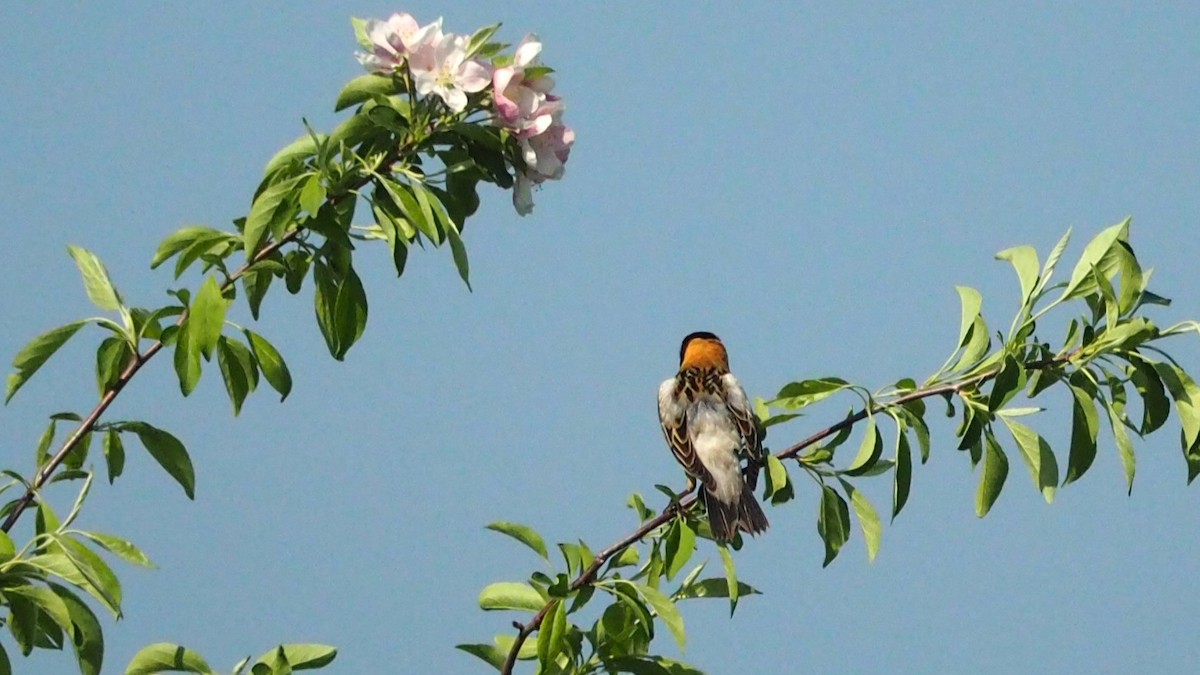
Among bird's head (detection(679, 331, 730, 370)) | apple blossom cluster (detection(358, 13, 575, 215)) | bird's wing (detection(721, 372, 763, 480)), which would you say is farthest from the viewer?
bird's head (detection(679, 331, 730, 370))

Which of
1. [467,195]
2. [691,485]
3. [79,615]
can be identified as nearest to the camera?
[79,615]

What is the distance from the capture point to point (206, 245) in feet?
11.3

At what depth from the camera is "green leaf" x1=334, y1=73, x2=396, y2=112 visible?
3477 mm

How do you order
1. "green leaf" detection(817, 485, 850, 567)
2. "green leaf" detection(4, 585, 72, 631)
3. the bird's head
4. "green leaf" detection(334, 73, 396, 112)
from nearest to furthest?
"green leaf" detection(4, 585, 72, 631), "green leaf" detection(334, 73, 396, 112), "green leaf" detection(817, 485, 850, 567), the bird's head

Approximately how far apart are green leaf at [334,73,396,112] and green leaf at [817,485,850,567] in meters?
1.51

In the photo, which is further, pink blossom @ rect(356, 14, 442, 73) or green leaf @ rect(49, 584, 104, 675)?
pink blossom @ rect(356, 14, 442, 73)

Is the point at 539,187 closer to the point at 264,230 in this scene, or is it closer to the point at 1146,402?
the point at 264,230

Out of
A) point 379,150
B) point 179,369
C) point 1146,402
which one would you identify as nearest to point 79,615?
point 179,369

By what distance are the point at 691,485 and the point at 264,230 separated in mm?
2571

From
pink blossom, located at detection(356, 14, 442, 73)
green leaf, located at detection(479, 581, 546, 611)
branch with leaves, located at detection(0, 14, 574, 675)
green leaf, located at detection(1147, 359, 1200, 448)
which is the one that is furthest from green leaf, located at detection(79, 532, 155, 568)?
green leaf, located at detection(1147, 359, 1200, 448)

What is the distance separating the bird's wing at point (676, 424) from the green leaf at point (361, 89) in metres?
2.30

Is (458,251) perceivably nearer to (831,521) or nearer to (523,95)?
(523,95)

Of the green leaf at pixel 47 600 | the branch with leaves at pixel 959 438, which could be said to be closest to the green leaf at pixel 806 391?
the branch with leaves at pixel 959 438

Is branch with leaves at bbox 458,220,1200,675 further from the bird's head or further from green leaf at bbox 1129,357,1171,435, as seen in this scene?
the bird's head
